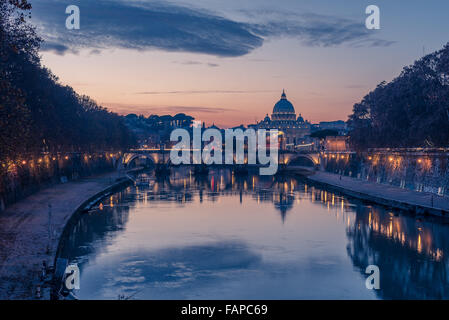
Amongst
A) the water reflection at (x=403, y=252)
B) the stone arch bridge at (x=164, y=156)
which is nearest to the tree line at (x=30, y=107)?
the water reflection at (x=403, y=252)

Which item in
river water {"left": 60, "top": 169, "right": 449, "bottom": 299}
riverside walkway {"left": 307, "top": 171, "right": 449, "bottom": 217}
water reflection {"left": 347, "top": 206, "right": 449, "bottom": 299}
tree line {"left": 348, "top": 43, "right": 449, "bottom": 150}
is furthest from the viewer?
tree line {"left": 348, "top": 43, "right": 449, "bottom": 150}

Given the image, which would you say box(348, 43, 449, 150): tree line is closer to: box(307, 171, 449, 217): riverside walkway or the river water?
box(307, 171, 449, 217): riverside walkway

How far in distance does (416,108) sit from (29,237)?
1570 inches

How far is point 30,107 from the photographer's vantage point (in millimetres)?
40281

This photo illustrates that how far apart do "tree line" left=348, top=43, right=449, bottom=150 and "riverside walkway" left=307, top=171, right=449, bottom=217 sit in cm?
515

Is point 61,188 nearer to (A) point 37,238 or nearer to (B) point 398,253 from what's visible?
(A) point 37,238

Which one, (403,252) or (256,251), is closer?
(403,252)

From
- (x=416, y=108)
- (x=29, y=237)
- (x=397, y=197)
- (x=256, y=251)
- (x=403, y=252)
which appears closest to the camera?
(x=29, y=237)

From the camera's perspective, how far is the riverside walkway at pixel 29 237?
2061cm

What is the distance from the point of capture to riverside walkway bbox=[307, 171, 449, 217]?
42188mm

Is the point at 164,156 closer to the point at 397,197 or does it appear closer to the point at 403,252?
the point at 397,197

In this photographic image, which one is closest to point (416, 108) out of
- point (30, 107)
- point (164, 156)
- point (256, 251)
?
point (256, 251)

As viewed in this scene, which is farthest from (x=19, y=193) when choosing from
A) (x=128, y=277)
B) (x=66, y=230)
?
(x=128, y=277)

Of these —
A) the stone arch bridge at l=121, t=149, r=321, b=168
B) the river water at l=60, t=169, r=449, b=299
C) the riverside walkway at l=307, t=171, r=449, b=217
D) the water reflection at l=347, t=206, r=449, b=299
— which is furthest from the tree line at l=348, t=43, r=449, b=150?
the stone arch bridge at l=121, t=149, r=321, b=168
